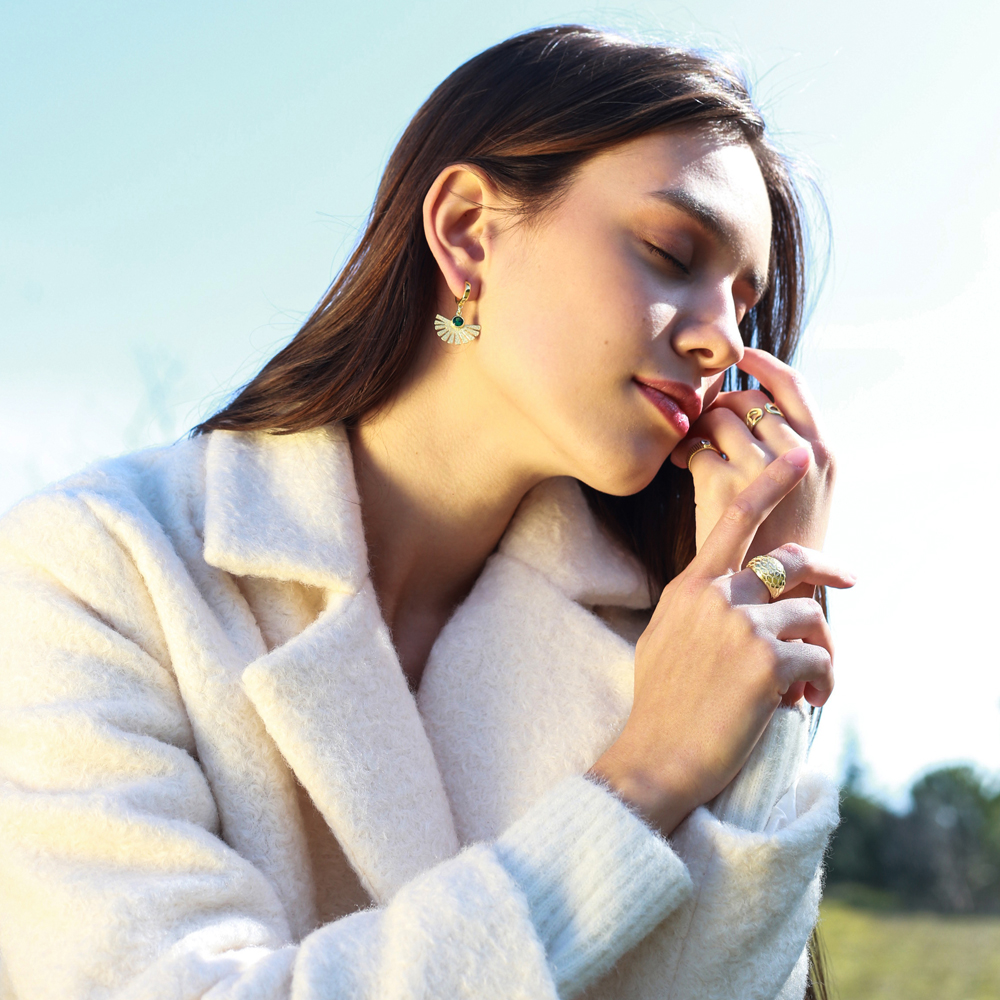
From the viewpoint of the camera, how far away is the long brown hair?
2045mm

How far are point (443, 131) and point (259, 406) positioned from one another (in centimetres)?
78

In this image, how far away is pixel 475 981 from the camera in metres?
1.34

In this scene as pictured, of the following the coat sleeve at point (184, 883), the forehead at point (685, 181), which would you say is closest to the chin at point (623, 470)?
the forehead at point (685, 181)

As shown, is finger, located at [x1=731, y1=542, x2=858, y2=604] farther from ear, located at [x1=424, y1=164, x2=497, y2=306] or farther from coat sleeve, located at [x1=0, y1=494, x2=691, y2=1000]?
ear, located at [x1=424, y1=164, x2=497, y2=306]

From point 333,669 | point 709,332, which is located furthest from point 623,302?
point 333,669

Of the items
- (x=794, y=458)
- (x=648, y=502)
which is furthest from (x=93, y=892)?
(x=648, y=502)

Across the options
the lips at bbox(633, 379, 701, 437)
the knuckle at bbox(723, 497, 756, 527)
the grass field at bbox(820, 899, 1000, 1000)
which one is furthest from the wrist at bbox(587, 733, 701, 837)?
the grass field at bbox(820, 899, 1000, 1000)

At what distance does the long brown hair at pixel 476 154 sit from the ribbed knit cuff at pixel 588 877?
1.10 m

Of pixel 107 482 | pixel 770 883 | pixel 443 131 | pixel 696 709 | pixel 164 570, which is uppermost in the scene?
pixel 443 131

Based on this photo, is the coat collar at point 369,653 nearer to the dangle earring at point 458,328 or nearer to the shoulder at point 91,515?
the shoulder at point 91,515

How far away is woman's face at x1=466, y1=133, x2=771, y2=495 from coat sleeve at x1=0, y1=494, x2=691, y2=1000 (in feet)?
2.53

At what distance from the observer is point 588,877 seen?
147 cm

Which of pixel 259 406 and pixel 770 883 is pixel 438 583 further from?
pixel 770 883

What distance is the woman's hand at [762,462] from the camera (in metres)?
2.12
